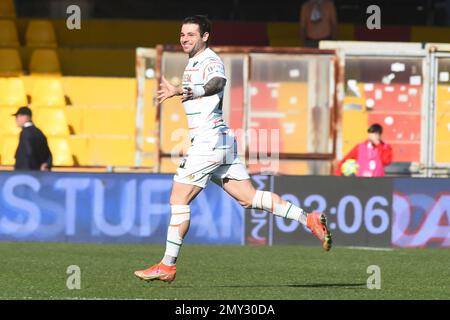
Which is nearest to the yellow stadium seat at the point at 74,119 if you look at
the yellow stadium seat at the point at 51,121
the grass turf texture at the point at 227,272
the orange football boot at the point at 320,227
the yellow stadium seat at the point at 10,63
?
the yellow stadium seat at the point at 51,121

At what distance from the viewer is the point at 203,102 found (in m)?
11.0

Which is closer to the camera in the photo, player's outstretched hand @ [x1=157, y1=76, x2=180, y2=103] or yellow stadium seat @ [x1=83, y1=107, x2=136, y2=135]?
player's outstretched hand @ [x1=157, y1=76, x2=180, y2=103]

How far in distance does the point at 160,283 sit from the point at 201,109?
1612 millimetres

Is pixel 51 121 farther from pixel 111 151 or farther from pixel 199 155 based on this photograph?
pixel 199 155

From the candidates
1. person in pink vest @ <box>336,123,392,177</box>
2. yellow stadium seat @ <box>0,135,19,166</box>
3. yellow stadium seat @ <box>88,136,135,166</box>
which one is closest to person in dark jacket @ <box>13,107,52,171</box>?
yellow stadium seat @ <box>0,135,19,166</box>

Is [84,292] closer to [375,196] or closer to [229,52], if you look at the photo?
[375,196]

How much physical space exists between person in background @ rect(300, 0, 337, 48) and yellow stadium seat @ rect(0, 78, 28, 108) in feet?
16.6

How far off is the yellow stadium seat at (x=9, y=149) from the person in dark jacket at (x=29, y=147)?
359cm

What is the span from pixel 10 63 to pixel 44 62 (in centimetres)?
63

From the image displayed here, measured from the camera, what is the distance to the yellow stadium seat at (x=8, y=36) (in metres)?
24.4

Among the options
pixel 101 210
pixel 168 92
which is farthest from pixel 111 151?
pixel 168 92

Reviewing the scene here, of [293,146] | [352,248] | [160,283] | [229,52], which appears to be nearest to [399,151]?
[293,146]

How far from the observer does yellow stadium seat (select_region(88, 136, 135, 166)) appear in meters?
23.0

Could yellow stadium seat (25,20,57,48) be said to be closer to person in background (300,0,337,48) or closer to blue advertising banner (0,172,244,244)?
person in background (300,0,337,48)
